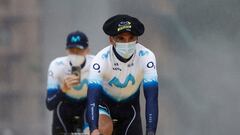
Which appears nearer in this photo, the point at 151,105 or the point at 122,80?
the point at 151,105

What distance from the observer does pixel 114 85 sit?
750 centimetres

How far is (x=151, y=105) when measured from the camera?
6957mm

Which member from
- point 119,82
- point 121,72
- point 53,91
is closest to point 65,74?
point 53,91

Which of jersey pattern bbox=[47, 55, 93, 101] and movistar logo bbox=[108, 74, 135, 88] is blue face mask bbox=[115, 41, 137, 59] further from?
jersey pattern bbox=[47, 55, 93, 101]

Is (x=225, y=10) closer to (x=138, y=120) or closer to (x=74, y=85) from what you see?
(x=74, y=85)

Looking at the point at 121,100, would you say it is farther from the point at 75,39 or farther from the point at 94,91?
the point at 75,39

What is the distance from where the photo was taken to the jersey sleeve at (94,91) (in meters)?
Result: 6.77

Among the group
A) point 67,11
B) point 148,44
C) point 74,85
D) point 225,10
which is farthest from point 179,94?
point 67,11

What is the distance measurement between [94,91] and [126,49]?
1.61 ft

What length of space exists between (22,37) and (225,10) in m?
9.75

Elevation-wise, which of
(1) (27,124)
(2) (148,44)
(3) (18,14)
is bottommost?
(1) (27,124)

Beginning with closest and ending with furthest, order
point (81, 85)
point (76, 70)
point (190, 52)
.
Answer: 1. point (76, 70)
2. point (81, 85)
3. point (190, 52)

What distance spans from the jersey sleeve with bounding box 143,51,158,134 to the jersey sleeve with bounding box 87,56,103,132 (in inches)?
15.5

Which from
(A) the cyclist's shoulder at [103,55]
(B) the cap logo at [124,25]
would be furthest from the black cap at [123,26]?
(A) the cyclist's shoulder at [103,55]
